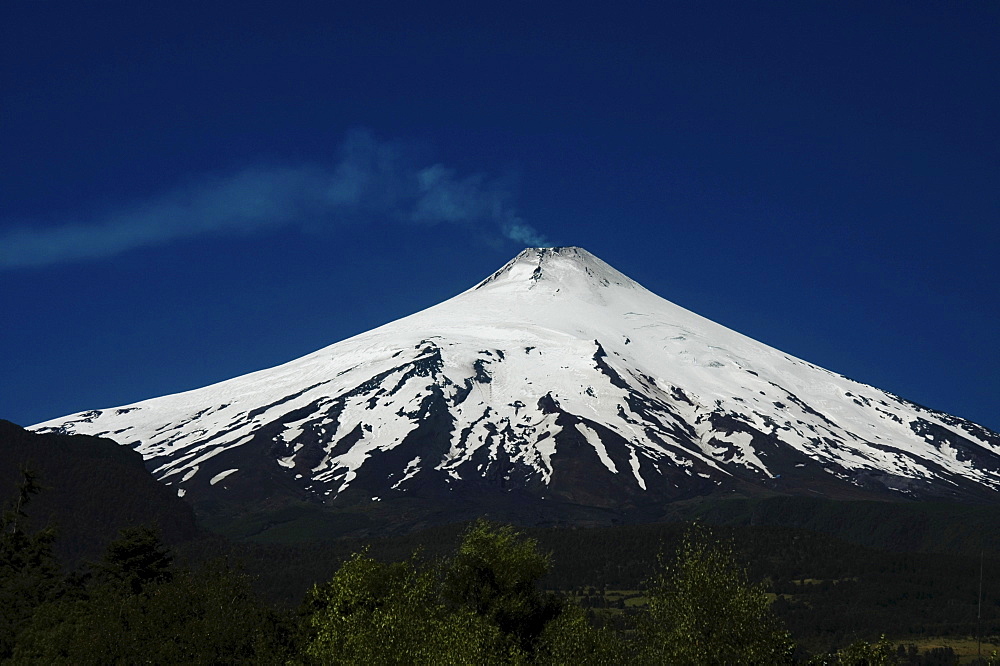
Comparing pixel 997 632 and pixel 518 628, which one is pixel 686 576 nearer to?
pixel 518 628

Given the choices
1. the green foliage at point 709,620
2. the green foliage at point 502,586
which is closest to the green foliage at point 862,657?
the green foliage at point 709,620

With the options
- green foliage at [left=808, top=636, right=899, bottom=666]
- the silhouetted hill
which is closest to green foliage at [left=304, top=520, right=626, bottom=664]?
green foliage at [left=808, top=636, right=899, bottom=666]

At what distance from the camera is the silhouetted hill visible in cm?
15298

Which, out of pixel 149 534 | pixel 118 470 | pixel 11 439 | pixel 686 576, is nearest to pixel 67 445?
pixel 118 470

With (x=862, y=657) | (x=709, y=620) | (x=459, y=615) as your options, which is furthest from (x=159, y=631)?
(x=862, y=657)

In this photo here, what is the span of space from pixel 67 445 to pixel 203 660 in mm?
155030

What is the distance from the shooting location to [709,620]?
4700cm

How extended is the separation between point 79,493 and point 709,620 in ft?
471

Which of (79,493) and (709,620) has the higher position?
(79,493)

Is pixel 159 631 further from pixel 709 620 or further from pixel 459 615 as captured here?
pixel 709 620

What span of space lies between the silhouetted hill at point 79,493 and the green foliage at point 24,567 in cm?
7521

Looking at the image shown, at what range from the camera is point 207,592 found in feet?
183

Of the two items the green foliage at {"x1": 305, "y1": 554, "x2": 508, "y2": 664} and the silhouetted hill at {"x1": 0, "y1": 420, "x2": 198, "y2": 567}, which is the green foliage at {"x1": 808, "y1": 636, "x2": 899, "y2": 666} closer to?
the green foliage at {"x1": 305, "y1": 554, "x2": 508, "y2": 664}

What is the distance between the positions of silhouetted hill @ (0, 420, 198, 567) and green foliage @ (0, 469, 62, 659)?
75.2 metres
